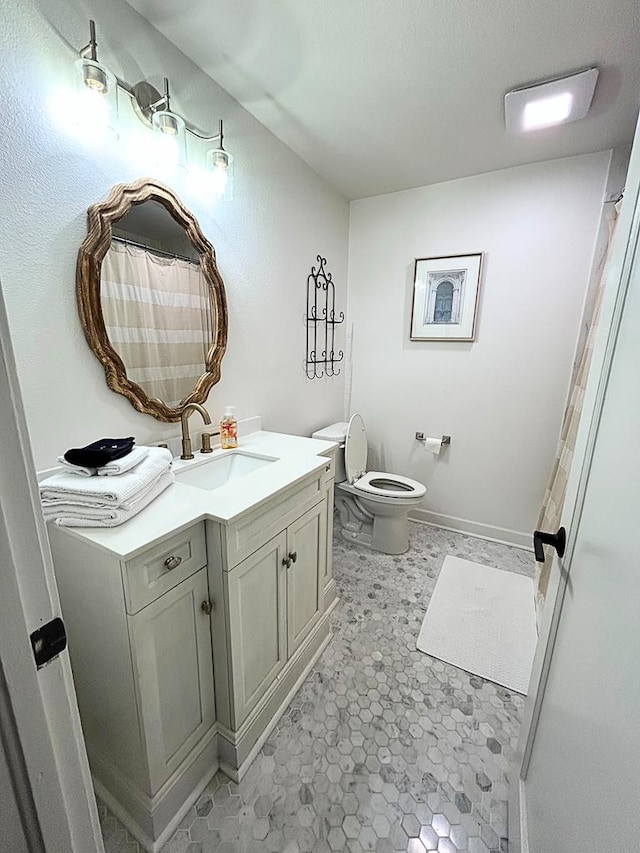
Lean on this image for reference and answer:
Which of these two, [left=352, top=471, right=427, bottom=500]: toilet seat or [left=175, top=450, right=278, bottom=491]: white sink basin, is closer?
[left=175, top=450, right=278, bottom=491]: white sink basin

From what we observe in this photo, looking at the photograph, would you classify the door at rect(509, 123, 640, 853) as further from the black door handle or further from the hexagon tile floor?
the hexagon tile floor

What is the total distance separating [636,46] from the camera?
1295 mm

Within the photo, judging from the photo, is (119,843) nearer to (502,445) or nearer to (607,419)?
(607,419)

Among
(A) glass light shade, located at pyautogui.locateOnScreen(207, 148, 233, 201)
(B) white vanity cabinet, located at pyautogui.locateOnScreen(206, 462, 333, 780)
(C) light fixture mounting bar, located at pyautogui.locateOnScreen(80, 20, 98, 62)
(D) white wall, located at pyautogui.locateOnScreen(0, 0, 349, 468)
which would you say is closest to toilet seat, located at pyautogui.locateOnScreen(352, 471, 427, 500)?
(B) white vanity cabinet, located at pyautogui.locateOnScreen(206, 462, 333, 780)

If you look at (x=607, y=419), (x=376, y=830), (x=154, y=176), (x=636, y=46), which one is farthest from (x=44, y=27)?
(x=376, y=830)

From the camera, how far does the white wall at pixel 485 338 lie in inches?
84.7

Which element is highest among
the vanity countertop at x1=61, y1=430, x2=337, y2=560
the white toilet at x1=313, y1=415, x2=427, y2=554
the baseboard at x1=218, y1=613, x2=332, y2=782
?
the vanity countertop at x1=61, y1=430, x2=337, y2=560

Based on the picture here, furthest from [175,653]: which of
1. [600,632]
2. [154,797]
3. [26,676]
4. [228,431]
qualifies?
[600,632]

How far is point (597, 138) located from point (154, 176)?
2.18 m

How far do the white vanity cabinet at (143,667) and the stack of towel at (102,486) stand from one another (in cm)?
6

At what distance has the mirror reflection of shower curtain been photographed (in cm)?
126

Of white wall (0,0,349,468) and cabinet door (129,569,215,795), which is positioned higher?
white wall (0,0,349,468)

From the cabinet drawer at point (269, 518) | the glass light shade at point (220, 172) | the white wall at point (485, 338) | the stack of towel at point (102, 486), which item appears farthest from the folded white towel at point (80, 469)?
the white wall at point (485, 338)

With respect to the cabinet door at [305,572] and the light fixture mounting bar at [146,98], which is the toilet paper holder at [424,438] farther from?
the light fixture mounting bar at [146,98]
